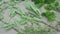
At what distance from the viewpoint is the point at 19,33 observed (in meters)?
2.02

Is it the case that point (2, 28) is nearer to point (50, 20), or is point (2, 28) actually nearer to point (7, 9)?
point (7, 9)

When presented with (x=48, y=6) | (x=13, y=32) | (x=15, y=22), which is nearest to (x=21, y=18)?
(x=15, y=22)

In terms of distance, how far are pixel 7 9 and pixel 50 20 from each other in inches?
23.8

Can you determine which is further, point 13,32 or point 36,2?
point 36,2

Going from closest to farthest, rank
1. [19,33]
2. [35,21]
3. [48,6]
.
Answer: [19,33]
[35,21]
[48,6]

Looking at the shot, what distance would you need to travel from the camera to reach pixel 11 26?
2.10 metres

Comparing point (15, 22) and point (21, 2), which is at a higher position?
point (21, 2)

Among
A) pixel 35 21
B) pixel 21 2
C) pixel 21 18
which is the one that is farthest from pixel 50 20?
pixel 21 2

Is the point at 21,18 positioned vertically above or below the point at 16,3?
below

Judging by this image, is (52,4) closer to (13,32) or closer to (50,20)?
(50,20)

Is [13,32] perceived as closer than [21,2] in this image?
Yes

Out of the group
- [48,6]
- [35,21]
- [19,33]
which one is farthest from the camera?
[48,6]

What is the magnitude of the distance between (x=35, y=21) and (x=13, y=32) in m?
0.31

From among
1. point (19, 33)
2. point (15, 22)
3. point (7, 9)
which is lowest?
point (19, 33)
